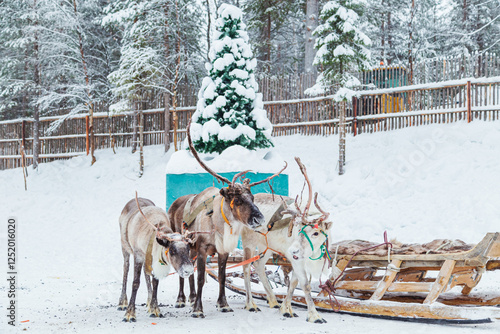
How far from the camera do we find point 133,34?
58.2 ft

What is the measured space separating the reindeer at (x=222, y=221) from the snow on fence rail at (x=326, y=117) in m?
8.99

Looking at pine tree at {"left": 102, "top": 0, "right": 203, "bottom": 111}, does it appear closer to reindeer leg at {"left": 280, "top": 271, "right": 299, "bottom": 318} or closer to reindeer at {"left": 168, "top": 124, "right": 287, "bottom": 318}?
reindeer at {"left": 168, "top": 124, "right": 287, "bottom": 318}

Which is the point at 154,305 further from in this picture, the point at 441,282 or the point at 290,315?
the point at 441,282

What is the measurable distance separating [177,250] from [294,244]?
1.36 m

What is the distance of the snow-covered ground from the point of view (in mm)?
6332

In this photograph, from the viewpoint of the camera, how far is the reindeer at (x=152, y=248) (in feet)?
19.6

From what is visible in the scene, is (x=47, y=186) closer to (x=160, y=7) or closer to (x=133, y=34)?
(x=133, y=34)

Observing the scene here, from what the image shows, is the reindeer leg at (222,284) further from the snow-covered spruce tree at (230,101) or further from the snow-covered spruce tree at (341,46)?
the snow-covered spruce tree at (341,46)

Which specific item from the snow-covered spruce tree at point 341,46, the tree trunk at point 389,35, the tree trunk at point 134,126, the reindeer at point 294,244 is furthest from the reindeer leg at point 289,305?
the tree trunk at point 389,35

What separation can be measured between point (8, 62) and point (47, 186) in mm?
6126

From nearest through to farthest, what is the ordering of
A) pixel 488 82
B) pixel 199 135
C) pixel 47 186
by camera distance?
pixel 199 135, pixel 488 82, pixel 47 186

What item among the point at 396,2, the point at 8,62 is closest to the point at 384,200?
the point at 8,62

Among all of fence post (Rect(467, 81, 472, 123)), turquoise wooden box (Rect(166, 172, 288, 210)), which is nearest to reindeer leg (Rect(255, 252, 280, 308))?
turquoise wooden box (Rect(166, 172, 288, 210))

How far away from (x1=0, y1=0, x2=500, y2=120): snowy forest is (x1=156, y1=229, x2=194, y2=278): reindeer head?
34.4ft
